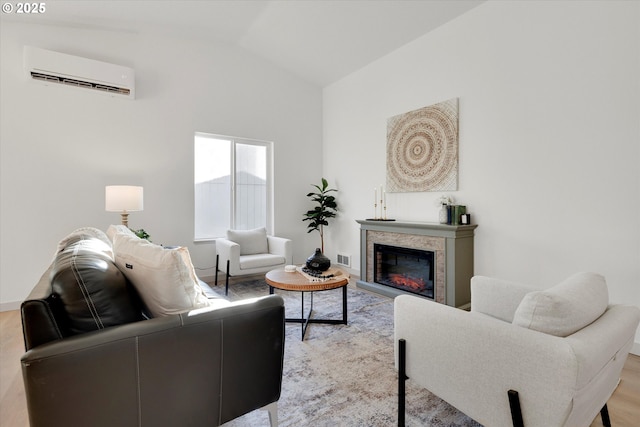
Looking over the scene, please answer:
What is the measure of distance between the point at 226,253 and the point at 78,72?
2564mm

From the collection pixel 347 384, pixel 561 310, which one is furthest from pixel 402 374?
pixel 561 310

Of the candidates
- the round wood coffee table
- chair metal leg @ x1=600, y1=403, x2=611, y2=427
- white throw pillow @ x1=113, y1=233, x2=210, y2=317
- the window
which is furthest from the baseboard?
chair metal leg @ x1=600, y1=403, x2=611, y2=427

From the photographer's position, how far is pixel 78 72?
3.50m

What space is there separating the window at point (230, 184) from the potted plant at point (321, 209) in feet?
2.30

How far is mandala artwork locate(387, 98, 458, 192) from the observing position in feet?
11.9

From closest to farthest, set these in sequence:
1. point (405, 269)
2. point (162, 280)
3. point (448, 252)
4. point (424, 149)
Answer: point (162, 280)
point (448, 252)
point (424, 149)
point (405, 269)

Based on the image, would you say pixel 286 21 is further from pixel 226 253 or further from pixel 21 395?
pixel 21 395

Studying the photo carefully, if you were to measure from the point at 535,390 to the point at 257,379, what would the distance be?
42.8 inches

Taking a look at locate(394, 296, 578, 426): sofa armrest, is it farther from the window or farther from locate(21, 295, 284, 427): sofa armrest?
the window

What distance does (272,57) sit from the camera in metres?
4.93

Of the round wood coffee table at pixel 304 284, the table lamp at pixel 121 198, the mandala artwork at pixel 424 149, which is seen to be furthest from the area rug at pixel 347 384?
the table lamp at pixel 121 198

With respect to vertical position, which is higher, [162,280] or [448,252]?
[162,280]

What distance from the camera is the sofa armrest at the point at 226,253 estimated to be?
3.90 m

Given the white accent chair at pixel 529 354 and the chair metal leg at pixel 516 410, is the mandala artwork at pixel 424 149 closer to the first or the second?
the white accent chair at pixel 529 354
